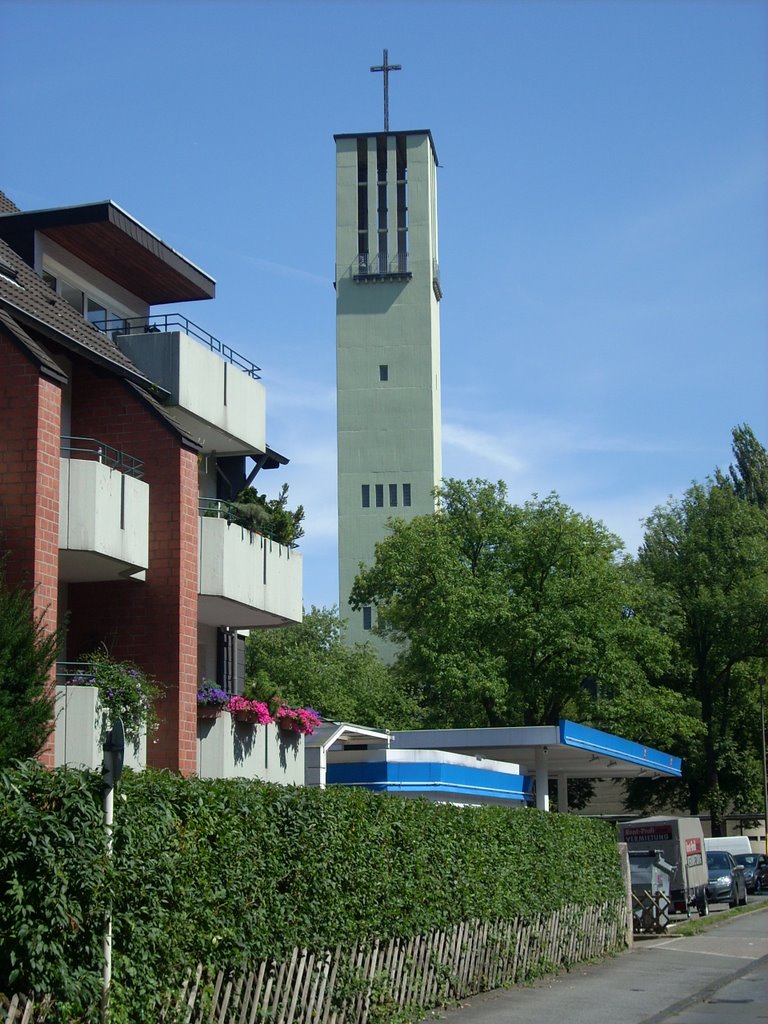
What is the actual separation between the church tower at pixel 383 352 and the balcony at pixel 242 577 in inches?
2133

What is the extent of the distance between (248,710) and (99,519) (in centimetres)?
530

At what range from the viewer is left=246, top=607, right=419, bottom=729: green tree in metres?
58.2

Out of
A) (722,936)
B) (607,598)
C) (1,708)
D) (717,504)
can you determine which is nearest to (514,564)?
(607,598)

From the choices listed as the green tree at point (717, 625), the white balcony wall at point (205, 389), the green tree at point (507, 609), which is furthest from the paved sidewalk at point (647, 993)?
the green tree at point (717, 625)

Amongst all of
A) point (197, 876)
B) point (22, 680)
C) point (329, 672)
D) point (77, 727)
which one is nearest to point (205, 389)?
point (77, 727)

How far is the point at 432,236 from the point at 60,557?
6705 centimetres

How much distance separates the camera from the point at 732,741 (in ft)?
208

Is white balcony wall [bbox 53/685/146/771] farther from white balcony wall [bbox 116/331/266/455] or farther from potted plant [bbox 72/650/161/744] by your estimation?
white balcony wall [bbox 116/331/266/455]

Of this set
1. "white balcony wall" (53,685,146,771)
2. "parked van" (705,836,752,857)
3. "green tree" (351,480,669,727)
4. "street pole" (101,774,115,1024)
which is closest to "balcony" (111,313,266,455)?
"white balcony wall" (53,685,146,771)

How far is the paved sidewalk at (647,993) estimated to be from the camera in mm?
15695

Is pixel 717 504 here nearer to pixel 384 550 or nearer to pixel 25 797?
pixel 384 550

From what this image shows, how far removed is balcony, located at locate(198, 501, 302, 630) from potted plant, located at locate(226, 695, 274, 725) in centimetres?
162

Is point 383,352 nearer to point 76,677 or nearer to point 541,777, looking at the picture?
point 541,777

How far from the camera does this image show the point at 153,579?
21.2 meters
